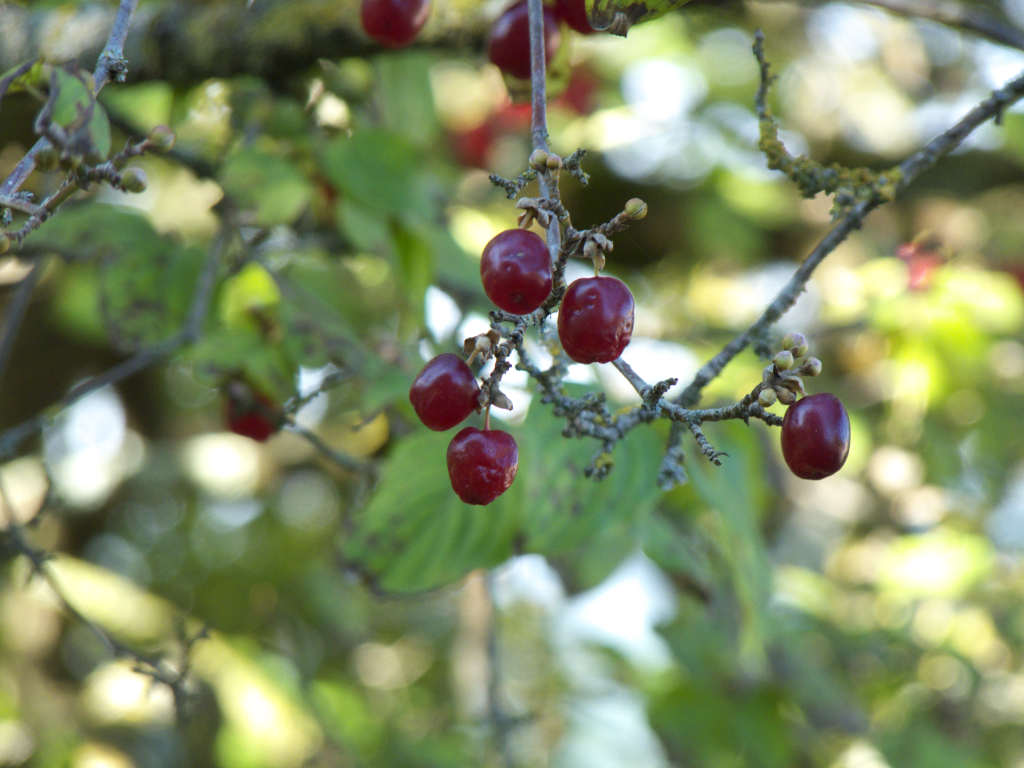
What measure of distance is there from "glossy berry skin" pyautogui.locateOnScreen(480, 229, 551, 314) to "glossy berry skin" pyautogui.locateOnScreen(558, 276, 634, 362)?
30 mm

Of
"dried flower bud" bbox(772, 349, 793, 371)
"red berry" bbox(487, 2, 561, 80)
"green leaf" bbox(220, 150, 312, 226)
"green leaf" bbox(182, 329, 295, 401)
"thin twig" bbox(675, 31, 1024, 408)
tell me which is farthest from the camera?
"green leaf" bbox(220, 150, 312, 226)

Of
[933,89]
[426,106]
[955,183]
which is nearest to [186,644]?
[426,106]

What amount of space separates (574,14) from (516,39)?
0.08m

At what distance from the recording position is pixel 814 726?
90.3 inches

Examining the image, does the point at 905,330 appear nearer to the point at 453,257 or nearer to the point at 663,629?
the point at 663,629

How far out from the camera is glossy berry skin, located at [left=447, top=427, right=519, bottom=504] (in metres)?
0.80

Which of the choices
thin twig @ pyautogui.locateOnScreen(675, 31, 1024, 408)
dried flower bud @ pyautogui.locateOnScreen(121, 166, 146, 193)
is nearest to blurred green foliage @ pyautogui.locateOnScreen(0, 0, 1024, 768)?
thin twig @ pyautogui.locateOnScreen(675, 31, 1024, 408)

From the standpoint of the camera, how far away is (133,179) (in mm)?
721

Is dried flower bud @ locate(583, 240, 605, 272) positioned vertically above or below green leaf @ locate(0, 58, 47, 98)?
below

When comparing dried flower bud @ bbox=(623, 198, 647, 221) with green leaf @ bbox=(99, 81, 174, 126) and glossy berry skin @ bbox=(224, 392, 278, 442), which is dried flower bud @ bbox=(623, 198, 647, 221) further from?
green leaf @ bbox=(99, 81, 174, 126)

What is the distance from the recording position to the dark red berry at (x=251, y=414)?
5.11 feet

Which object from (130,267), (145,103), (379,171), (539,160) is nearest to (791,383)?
(539,160)

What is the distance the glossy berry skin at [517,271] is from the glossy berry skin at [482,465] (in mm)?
133

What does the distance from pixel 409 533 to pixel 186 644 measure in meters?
0.39
